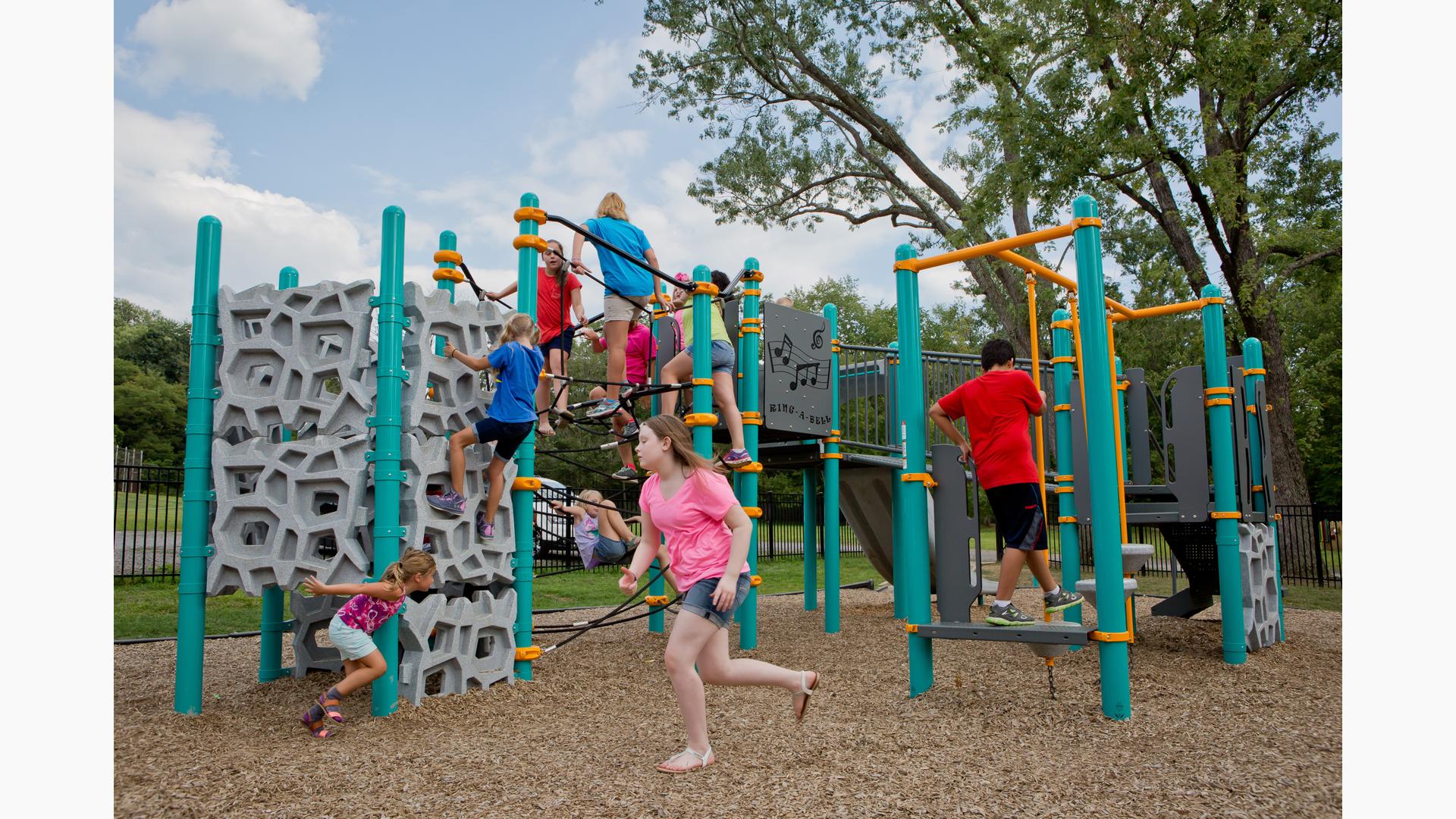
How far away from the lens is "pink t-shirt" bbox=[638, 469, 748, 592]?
3719 millimetres

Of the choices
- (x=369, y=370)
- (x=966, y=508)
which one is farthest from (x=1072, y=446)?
(x=369, y=370)

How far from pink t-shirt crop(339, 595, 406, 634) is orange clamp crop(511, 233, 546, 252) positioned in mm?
2228

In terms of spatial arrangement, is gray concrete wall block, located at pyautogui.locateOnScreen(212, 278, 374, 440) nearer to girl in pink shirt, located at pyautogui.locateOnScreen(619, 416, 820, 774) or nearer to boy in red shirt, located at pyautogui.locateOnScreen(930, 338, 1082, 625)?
girl in pink shirt, located at pyautogui.locateOnScreen(619, 416, 820, 774)

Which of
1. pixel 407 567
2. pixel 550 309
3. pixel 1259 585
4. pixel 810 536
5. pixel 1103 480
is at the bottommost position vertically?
pixel 1259 585

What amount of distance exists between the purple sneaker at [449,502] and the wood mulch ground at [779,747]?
1049 mm

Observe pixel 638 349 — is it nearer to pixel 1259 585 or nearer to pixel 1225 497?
pixel 1225 497

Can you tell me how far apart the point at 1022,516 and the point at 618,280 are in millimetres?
3393

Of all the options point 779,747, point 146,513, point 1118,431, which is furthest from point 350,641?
point 146,513

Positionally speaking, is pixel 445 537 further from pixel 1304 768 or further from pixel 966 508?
pixel 1304 768

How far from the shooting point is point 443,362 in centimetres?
530

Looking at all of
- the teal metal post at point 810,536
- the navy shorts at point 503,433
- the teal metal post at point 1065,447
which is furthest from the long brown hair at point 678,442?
the teal metal post at point 810,536

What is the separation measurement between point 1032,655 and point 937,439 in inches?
488

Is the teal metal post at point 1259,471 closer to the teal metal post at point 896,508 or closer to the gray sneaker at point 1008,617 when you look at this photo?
the teal metal post at point 896,508

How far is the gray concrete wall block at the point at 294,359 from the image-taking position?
5.03 metres
